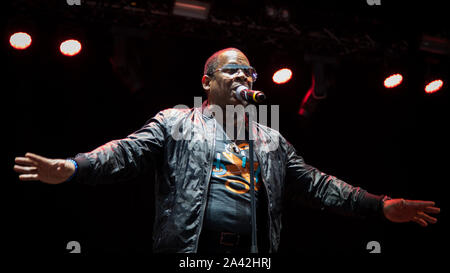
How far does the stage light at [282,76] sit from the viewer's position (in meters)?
4.52

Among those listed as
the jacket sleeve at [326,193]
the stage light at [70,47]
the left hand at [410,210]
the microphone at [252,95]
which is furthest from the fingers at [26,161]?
the stage light at [70,47]

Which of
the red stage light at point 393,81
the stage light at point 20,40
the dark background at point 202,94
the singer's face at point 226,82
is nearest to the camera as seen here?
the singer's face at point 226,82

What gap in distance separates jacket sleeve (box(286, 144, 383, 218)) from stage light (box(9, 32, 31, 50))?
262 centimetres

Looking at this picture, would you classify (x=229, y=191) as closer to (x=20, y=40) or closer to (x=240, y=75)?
(x=240, y=75)

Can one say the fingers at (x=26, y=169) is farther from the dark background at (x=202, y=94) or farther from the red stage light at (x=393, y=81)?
the red stage light at (x=393, y=81)

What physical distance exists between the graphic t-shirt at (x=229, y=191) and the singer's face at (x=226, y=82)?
326 millimetres

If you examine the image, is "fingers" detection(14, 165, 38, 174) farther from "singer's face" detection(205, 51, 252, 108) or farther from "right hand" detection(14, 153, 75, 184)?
"singer's face" detection(205, 51, 252, 108)

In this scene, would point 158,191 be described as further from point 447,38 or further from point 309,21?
point 447,38

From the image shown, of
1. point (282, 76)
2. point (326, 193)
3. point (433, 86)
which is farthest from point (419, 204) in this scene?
point (433, 86)

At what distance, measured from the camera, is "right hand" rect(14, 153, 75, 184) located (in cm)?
178

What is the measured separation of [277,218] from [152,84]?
255 cm

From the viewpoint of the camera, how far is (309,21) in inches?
178

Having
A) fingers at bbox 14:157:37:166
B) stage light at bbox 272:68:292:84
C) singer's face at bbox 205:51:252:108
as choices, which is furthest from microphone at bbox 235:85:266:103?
stage light at bbox 272:68:292:84
